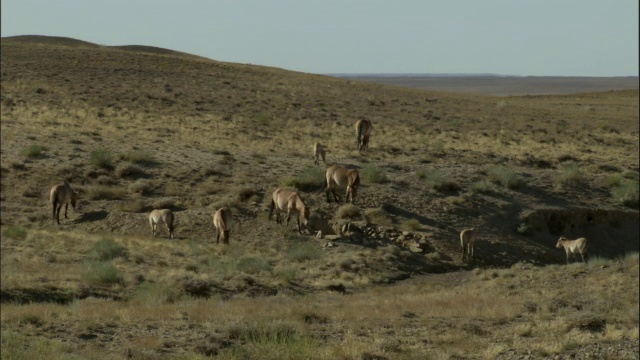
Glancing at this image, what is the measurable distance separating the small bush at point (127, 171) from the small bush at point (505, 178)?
13556mm

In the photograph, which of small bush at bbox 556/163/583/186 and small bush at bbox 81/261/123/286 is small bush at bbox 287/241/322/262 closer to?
small bush at bbox 81/261/123/286

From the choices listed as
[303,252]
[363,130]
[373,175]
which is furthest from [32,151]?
[303,252]

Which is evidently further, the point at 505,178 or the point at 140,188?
the point at 505,178

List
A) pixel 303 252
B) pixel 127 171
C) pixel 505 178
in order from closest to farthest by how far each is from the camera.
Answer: pixel 303 252 < pixel 127 171 < pixel 505 178

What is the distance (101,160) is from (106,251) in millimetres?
10990

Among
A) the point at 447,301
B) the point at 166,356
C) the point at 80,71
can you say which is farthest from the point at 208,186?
the point at 80,71

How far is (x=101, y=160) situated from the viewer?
32.5 meters

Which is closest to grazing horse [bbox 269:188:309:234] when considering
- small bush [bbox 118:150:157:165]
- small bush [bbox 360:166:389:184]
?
small bush [bbox 360:166:389:184]

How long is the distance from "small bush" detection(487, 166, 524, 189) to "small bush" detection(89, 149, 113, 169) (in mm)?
14970

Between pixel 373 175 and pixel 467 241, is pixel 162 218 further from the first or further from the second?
pixel 467 241

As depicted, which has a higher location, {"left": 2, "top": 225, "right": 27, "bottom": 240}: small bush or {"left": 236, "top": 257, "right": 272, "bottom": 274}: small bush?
{"left": 2, "top": 225, "right": 27, "bottom": 240}: small bush

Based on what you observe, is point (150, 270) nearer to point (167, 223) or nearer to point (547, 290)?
point (167, 223)

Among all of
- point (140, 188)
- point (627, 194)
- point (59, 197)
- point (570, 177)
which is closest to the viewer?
point (59, 197)

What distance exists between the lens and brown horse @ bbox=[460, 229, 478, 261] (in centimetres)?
2538
